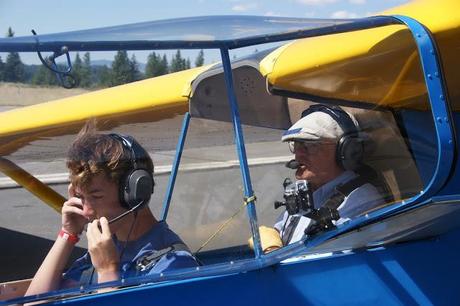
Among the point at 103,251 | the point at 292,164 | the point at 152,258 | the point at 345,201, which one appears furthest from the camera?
the point at 292,164

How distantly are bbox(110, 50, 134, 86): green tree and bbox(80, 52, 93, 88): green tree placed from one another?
2.8 inches

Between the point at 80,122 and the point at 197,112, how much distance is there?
18.0 inches

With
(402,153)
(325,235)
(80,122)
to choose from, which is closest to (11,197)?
(80,122)

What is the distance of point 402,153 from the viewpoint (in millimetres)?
2348

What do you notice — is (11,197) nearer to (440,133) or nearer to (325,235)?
(325,235)

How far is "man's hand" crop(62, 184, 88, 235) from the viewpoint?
2.08m

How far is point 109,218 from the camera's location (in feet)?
6.74

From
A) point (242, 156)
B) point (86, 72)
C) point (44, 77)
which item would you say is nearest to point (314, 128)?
point (242, 156)

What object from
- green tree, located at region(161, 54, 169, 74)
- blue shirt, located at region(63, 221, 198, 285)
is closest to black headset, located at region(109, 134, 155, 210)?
blue shirt, located at region(63, 221, 198, 285)

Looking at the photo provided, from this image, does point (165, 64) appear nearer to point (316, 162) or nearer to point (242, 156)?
point (242, 156)

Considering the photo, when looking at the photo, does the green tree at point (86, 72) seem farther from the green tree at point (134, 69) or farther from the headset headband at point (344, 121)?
the headset headband at point (344, 121)

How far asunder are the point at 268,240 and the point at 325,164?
40cm

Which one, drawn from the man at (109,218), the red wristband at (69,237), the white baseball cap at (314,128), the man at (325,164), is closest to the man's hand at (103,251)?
the man at (109,218)

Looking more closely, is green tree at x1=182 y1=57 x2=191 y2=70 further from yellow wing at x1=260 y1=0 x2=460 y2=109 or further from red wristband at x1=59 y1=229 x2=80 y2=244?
red wristband at x1=59 y1=229 x2=80 y2=244
